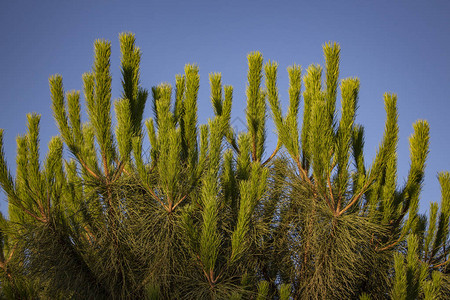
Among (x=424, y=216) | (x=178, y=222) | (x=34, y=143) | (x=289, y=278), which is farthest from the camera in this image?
(x=424, y=216)

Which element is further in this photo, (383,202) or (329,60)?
(383,202)

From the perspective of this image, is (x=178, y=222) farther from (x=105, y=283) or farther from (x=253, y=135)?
(x=253, y=135)

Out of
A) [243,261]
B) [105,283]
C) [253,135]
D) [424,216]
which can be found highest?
[253,135]

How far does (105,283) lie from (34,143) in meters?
1.84

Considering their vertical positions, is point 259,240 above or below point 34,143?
below

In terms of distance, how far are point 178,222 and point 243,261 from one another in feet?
3.31

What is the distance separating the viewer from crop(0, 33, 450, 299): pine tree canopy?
4832 millimetres

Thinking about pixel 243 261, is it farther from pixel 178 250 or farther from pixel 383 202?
pixel 383 202

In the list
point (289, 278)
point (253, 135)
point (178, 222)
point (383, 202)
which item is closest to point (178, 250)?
point (178, 222)

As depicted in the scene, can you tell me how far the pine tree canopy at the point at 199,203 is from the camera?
15.9 feet

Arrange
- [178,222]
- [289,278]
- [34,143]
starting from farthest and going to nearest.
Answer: [289,278] < [34,143] < [178,222]

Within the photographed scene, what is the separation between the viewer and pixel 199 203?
5.47m

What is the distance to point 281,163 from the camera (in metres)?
6.12

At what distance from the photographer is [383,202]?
5566mm
